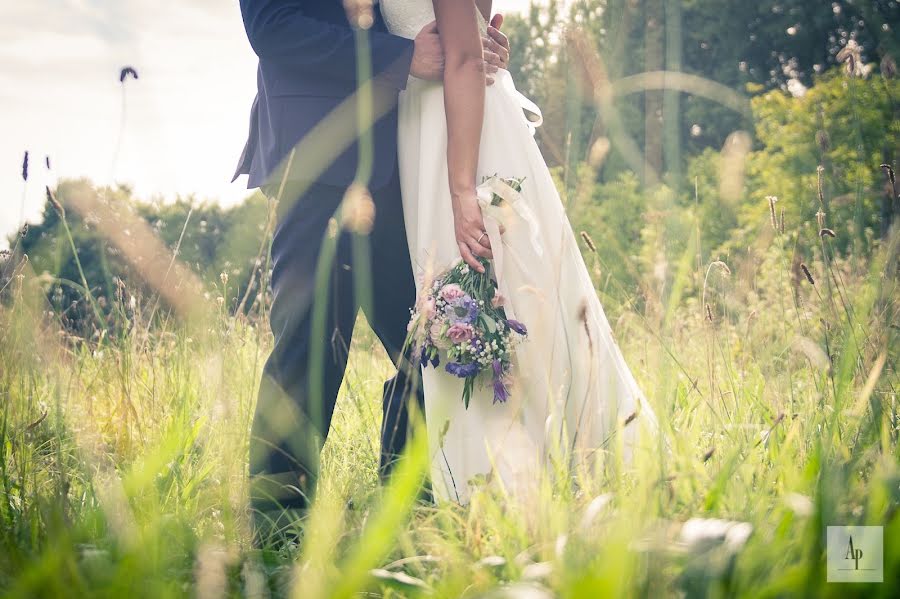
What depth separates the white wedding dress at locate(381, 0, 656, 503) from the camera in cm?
198

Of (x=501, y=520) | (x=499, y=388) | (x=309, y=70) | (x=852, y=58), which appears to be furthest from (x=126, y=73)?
(x=852, y=58)

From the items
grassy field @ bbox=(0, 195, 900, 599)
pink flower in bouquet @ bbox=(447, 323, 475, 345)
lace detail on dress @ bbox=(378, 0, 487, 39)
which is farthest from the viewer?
lace detail on dress @ bbox=(378, 0, 487, 39)

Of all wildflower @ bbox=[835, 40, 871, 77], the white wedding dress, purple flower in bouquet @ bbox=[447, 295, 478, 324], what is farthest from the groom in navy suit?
wildflower @ bbox=[835, 40, 871, 77]

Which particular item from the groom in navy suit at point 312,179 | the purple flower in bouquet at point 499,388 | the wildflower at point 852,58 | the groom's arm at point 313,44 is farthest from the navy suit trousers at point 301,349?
the wildflower at point 852,58

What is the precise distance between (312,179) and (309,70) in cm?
28

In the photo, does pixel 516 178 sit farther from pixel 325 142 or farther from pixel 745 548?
pixel 745 548

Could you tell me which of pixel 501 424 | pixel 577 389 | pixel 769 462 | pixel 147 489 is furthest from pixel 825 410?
pixel 147 489

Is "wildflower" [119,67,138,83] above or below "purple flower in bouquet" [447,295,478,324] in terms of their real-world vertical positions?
above

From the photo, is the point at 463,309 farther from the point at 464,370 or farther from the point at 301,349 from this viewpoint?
the point at 301,349

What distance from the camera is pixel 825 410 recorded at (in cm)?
202

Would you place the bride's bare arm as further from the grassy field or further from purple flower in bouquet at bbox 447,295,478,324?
the grassy field

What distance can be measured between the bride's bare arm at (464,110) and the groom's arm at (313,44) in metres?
0.12

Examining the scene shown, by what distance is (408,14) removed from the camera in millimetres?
2062

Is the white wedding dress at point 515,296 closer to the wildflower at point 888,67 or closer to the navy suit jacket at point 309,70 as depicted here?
the navy suit jacket at point 309,70
